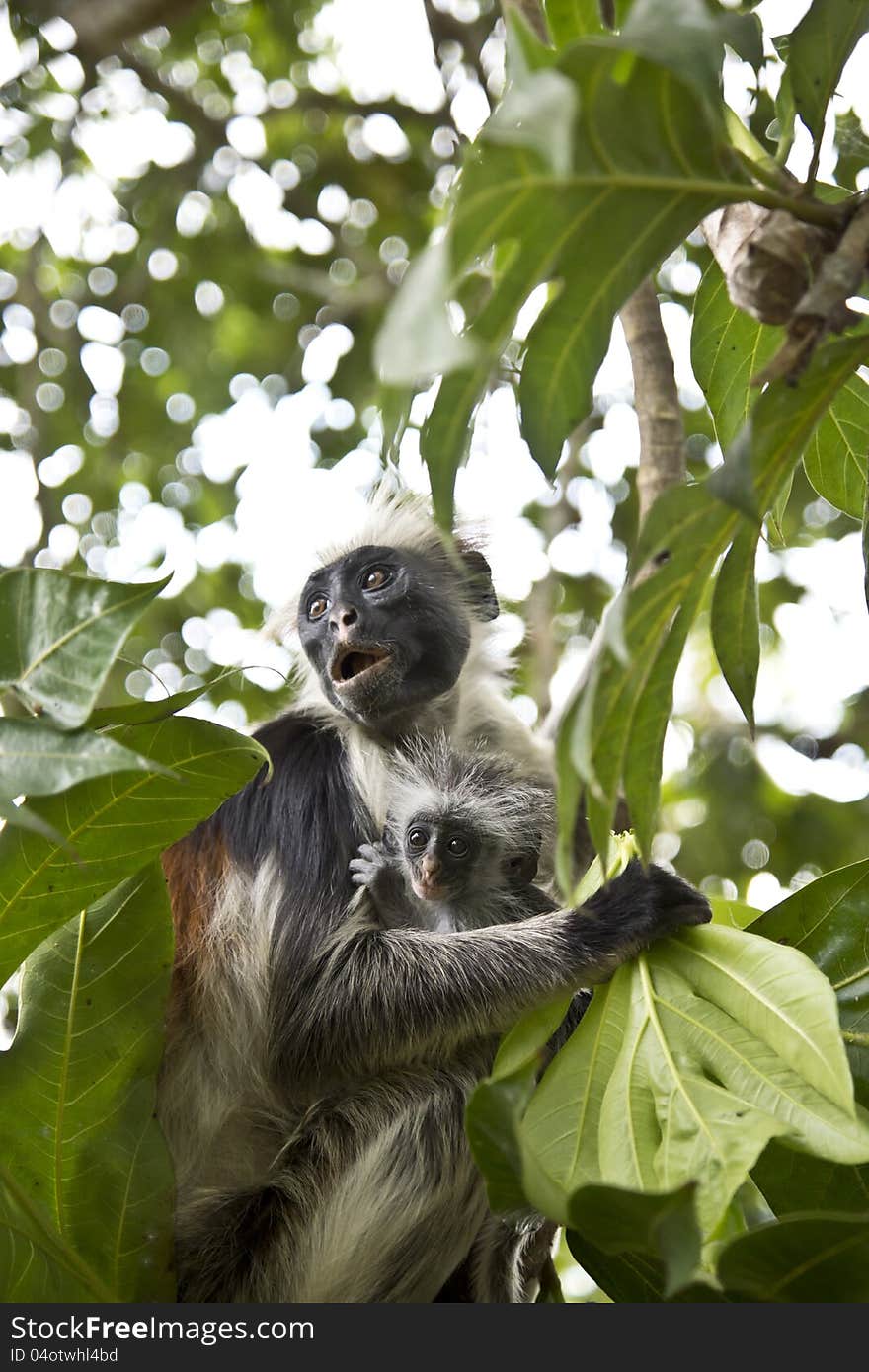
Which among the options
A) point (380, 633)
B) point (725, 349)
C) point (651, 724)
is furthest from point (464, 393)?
point (380, 633)

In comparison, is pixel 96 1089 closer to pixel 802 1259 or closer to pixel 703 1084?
pixel 703 1084

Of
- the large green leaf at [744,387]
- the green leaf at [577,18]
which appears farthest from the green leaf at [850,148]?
the green leaf at [577,18]

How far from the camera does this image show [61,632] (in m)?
1.79

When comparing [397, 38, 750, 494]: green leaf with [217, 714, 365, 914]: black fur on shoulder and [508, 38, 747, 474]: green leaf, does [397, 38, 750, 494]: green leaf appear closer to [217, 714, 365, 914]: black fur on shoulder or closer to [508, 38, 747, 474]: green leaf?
[508, 38, 747, 474]: green leaf

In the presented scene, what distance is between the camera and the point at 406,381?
1.28 m

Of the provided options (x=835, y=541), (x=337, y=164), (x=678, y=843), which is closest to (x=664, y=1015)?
(x=678, y=843)

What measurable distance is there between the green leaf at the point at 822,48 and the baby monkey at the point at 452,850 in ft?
6.77

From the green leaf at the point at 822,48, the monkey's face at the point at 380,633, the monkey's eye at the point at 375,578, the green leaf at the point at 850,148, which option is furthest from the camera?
the monkey's eye at the point at 375,578

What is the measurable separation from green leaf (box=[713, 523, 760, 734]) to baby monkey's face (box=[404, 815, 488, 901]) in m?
1.59

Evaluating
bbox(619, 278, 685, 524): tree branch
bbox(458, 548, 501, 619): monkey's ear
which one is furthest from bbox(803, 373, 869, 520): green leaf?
bbox(458, 548, 501, 619): monkey's ear

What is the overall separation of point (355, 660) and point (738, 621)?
215 centimetres

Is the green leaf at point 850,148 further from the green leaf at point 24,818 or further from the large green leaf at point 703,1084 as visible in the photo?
the green leaf at point 24,818

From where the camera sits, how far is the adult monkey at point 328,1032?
3254 millimetres

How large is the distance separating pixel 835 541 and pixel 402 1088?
394 cm
